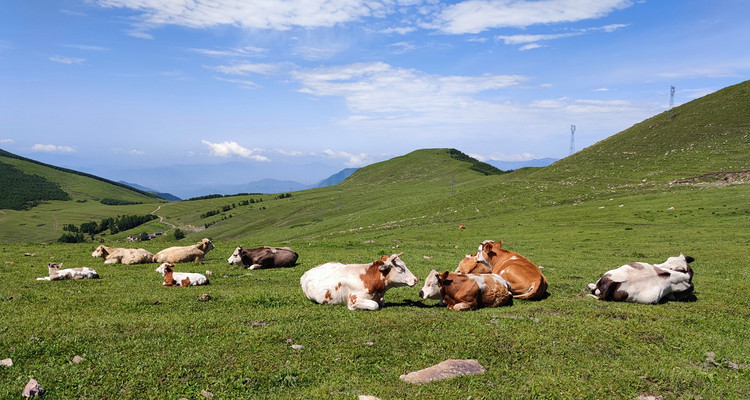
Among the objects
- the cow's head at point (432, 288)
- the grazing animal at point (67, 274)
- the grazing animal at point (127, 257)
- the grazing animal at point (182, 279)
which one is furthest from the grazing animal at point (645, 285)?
the grazing animal at point (127, 257)

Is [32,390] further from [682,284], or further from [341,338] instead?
[682,284]

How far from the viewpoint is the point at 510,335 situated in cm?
931

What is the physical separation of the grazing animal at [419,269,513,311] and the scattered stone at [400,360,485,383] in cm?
419

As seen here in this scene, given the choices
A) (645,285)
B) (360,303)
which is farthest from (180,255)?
(645,285)

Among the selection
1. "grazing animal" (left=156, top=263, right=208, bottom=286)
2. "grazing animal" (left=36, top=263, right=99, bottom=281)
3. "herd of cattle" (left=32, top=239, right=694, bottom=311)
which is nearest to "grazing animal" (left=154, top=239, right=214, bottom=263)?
"grazing animal" (left=36, top=263, right=99, bottom=281)

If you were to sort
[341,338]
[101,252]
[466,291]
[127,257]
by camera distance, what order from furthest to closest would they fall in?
1. [101,252]
2. [127,257]
3. [466,291]
4. [341,338]

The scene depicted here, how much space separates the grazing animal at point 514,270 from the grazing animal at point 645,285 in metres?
1.95

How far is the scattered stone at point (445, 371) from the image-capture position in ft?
23.9

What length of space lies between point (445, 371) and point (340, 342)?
2.43m

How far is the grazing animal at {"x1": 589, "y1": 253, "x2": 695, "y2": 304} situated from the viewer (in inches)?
506

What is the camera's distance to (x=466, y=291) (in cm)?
1222

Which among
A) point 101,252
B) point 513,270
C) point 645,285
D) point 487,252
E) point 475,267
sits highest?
point 487,252

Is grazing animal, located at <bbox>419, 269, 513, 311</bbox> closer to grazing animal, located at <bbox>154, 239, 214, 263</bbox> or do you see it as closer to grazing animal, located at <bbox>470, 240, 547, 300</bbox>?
grazing animal, located at <bbox>470, 240, 547, 300</bbox>

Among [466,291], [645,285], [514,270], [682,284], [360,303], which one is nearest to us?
[360,303]
